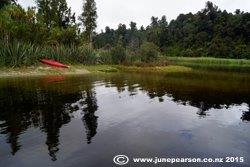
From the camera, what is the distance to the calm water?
1020cm

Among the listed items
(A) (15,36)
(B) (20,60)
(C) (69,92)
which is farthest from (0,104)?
(A) (15,36)

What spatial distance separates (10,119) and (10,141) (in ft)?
10.8

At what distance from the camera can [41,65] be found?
3984cm

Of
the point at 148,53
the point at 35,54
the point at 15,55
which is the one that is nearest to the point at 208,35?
the point at 148,53

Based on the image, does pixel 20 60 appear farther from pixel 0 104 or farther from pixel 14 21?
pixel 0 104

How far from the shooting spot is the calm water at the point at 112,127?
10203mm

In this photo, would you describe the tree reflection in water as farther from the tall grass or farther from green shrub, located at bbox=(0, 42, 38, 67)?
the tall grass

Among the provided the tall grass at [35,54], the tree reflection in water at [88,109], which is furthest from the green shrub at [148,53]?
the tree reflection in water at [88,109]

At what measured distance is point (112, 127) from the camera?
13.3 metres

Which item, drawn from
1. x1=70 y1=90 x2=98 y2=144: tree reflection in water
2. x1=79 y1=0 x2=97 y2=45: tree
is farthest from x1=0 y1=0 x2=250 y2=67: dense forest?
x1=70 y1=90 x2=98 y2=144: tree reflection in water

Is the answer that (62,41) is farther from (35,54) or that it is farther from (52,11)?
(35,54)

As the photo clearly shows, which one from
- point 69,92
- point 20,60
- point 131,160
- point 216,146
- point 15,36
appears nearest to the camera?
point 131,160

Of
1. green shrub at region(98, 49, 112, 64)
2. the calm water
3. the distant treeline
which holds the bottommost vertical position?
the calm water

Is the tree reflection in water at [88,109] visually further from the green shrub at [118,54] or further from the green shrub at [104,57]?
the green shrub at [118,54]
